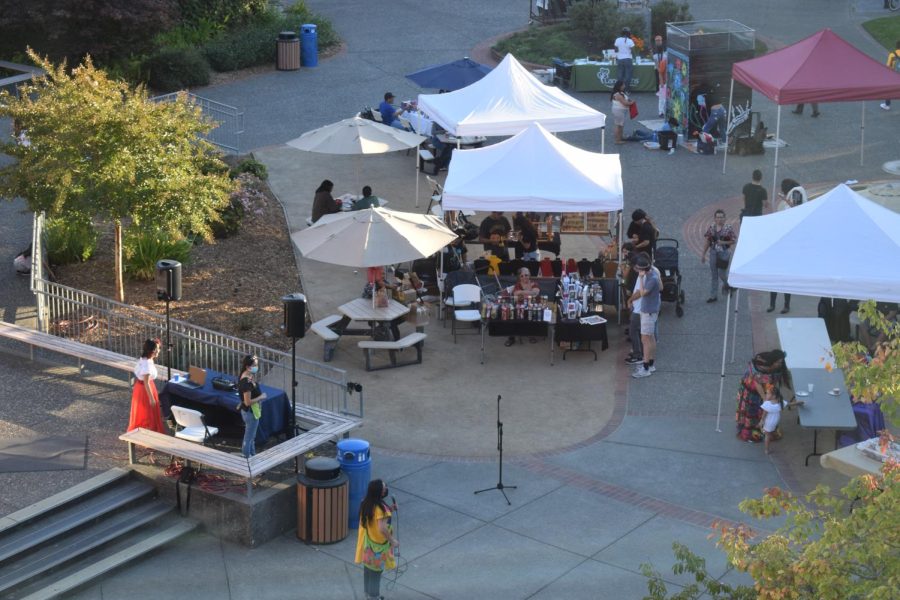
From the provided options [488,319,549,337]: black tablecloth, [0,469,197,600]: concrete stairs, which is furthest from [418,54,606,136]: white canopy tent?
[0,469,197,600]: concrete stairs

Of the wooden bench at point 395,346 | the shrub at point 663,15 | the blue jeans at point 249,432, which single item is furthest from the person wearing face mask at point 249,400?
the shrub at point 663,15

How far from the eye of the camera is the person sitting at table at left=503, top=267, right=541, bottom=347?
60.0 feet

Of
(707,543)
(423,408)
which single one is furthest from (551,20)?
(707,543)

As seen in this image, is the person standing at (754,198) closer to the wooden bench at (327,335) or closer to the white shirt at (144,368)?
the wooden bench at (327,335)

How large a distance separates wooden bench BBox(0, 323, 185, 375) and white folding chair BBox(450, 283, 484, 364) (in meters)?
4.28

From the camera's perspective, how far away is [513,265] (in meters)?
19.8

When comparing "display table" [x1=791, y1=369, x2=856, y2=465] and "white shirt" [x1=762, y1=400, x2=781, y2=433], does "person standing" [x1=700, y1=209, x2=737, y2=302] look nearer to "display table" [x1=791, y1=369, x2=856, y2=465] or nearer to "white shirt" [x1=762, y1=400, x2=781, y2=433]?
"display table" [x1=791, y1=369, x2=856, y2=465]

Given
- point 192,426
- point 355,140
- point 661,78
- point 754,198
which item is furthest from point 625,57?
point 192,426

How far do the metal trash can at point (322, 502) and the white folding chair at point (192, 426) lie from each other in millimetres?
1322

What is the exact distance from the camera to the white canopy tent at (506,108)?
22.2m

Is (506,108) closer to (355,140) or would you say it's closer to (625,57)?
(355,140)

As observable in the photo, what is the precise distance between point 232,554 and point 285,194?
12445 millimetres

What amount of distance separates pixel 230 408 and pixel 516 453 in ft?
11.3

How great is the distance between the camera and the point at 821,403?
50.0 ft
